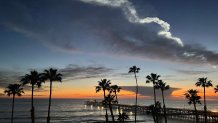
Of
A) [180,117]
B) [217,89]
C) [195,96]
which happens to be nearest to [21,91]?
Result: [195,96]

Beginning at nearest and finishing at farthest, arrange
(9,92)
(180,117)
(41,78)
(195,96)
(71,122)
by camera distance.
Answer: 1. (41,78)
2. (9,92)
3. (195,96)
4. (71,122)
5. (180,117)

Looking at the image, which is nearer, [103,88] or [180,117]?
[103,88]

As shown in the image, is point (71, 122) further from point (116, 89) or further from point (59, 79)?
point (59, 79)

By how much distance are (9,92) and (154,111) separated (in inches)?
1403

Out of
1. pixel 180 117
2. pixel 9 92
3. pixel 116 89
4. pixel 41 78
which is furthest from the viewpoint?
pixel 180 117

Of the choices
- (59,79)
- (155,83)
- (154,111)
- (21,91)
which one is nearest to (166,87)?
(155,83)

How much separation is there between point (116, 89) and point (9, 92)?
111 ft

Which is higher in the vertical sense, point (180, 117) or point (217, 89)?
point (217, 89)

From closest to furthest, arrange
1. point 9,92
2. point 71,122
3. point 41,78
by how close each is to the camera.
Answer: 1. point 41,78
2. point 9,92
3. point 71,122

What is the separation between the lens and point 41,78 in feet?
188

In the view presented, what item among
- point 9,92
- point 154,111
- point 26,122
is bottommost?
point 26,122

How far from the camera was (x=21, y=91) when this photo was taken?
65.4m

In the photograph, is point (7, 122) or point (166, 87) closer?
point (166, 87)

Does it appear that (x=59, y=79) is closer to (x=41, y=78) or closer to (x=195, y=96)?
(x=41, y=78)
